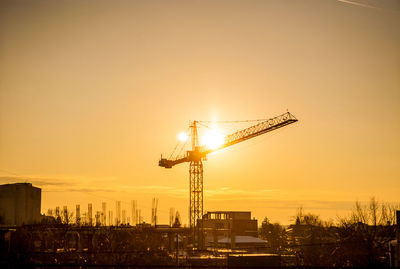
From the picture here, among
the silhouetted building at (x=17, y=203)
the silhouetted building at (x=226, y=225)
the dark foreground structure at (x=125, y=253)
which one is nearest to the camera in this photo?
the dark foreground structure at (x=125, y=253)

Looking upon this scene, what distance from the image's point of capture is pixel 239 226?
103188 millimetres

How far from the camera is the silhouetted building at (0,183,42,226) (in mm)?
88250

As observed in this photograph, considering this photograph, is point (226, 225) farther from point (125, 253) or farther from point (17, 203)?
point (125, 253)

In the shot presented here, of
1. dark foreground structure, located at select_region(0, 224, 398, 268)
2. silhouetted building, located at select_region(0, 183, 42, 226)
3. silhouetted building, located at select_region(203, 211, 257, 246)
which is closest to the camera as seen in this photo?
dark foreground structure, located at select_region(0, 224, 398, 268)

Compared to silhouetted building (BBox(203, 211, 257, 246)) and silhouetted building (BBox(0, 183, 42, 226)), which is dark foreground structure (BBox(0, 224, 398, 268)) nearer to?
silhouetted building (BBox(0, 183, 42, 226))

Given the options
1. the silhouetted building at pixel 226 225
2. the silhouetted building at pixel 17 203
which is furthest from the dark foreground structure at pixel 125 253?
the silhouetted building at pixel 226 225

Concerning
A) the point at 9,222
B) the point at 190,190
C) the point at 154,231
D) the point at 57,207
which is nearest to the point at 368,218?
the point at 154,231

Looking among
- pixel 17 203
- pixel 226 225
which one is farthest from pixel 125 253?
pixel 226 225

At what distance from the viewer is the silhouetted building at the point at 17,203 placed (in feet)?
290

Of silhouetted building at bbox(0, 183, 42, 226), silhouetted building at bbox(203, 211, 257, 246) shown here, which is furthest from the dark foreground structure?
silhouetted building at bbox(203, 211, 257, 246)

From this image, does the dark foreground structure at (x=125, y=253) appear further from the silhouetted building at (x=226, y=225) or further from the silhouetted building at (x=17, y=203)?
the silhouetted building at (x=226, y=225)

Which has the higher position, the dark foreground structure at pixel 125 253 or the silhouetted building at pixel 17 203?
the silhouetted building at pixel 17 203

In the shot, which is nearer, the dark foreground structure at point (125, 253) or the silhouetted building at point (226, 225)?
the dark foreground structure at point (125, 253)

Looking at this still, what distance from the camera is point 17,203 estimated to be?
89.4 meters
